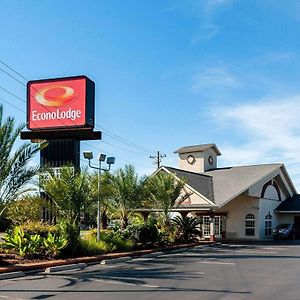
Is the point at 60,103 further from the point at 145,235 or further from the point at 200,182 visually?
the point at 200,182

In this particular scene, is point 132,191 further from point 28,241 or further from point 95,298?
point 95,298

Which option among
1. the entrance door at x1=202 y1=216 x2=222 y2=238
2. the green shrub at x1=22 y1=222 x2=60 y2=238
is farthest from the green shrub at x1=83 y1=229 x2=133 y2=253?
the entrance door at x1=202 y1=216 x2=222 y2=238

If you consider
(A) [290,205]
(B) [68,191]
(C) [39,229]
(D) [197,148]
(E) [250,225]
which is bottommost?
(E) [250,225]

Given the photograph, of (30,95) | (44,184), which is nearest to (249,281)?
(44,184)

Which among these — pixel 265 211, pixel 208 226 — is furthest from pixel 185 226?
pixel 265 211

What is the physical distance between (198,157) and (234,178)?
6848 millimetres

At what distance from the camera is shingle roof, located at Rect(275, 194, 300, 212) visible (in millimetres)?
43344

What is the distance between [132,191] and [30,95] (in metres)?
9.54

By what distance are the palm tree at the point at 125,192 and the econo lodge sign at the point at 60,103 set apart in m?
3.77

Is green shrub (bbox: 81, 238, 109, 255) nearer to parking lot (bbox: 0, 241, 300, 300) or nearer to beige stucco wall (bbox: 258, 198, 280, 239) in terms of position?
parking lot (bbox: 0, 241, 300, 300)

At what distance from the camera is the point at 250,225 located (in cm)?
4081

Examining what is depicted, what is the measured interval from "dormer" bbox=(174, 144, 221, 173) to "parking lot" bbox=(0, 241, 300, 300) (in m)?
28.9

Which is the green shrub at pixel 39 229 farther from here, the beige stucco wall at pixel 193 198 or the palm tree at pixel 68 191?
the beige stucco wall at pixel 193 198

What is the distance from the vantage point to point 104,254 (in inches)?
845
